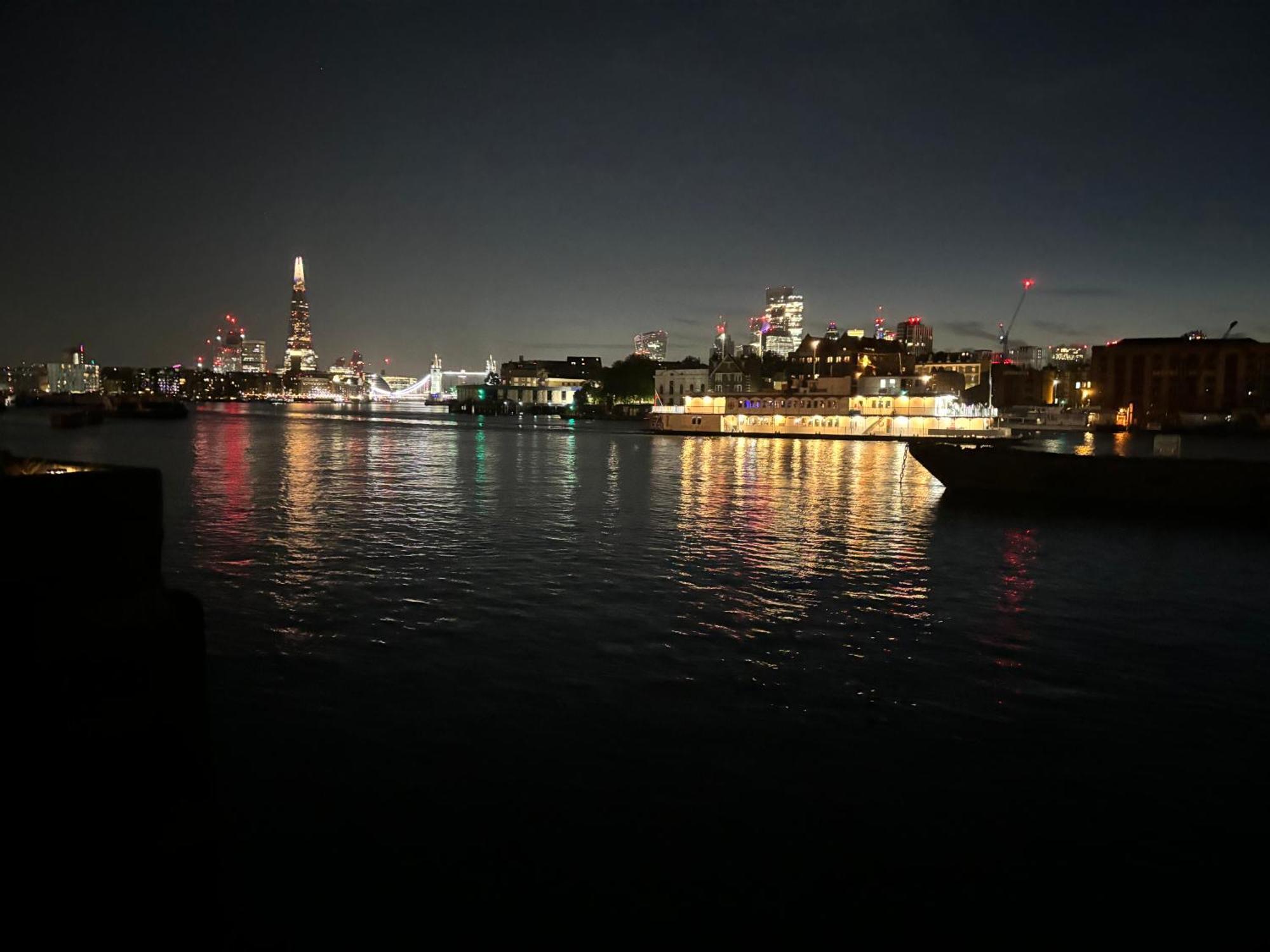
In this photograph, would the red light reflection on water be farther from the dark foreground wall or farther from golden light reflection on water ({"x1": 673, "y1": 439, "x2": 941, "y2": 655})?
the dark foreground wall

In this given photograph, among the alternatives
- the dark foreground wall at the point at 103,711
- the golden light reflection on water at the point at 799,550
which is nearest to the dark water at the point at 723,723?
the golden light reflection on water at the point at 799,550

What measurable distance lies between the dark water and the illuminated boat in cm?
949

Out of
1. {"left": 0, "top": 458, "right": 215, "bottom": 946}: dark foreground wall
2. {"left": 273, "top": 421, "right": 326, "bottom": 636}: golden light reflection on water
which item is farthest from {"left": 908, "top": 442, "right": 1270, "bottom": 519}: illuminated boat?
{"left": 0, "top": 458, "right": 215, "bottom": 946}: dark foreground wall

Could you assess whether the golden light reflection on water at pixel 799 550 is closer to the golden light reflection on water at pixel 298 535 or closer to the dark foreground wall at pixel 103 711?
the golden light reflection on water at pixel 298 535

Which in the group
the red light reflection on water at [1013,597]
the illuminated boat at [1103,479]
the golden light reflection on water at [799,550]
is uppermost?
the illuminated boat at [1103,479]

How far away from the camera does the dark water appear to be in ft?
18.4

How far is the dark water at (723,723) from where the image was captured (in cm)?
561

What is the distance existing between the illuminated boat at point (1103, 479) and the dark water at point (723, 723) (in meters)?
9.49

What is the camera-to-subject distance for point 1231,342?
123688 mm

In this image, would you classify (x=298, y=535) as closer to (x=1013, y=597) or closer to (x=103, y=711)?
(x=1013, y=597)

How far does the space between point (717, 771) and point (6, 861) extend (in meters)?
5.03

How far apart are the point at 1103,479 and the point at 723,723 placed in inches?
1063

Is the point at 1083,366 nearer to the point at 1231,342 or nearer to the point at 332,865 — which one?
the point at 1231,342

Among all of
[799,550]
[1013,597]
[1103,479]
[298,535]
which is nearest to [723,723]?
[1013,597]
